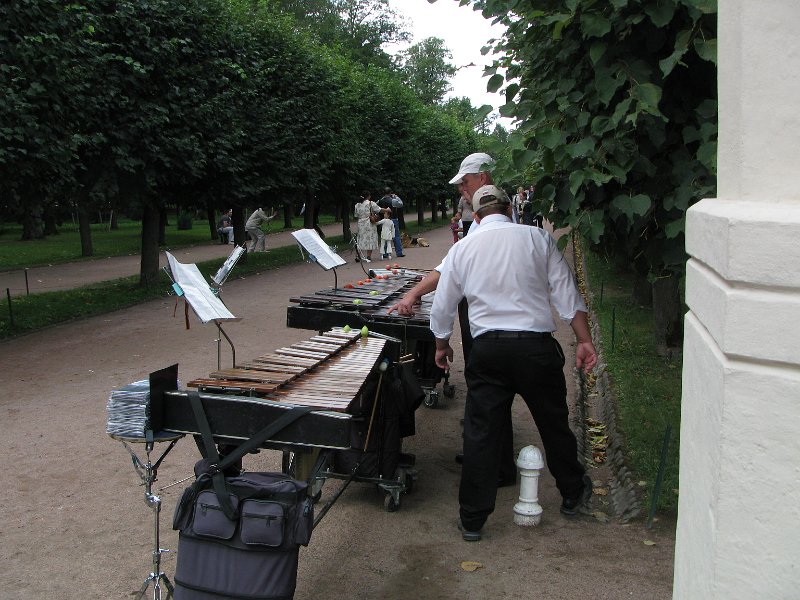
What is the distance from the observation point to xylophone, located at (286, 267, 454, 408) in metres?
6.29

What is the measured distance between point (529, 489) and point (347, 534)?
3.77 feet

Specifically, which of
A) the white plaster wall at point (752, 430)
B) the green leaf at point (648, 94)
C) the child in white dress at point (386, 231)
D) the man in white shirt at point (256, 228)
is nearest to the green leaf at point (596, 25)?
the green leaf at point (648, 94)

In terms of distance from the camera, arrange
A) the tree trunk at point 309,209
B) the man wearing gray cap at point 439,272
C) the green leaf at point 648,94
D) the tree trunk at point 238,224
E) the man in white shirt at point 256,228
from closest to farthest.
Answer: the green leaf at point 648,94
the man wearing gray cap at point 439,272
the tree trunk at point 238,224
the man in white shirt at point 256,228
the tree trunk at point 309,209

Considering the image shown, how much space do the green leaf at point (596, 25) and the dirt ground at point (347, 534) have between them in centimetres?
283

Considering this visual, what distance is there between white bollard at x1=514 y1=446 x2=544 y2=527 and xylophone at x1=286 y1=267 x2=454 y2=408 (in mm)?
1337

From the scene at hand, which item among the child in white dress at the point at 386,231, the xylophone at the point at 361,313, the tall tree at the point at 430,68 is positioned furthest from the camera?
the tall tree at the point at 430,68

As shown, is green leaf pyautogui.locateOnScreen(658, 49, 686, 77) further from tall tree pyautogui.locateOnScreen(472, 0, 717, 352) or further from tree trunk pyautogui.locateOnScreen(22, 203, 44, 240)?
tree trunk pyautogui.locateOnScreen(22, 203, 44, 240)

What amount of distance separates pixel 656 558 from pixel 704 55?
8.84 feet

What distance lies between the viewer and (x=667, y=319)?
9.72 m

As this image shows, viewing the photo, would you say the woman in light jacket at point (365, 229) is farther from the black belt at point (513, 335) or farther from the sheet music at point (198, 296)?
the black belt at point (513, 335)

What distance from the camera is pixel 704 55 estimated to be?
3.91 metres

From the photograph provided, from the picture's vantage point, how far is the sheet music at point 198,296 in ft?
15.5

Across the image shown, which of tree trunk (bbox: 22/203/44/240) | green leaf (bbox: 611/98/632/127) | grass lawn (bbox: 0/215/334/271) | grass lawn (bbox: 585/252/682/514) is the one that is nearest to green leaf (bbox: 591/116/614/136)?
green leaf (bbox: 611/98/632/127)

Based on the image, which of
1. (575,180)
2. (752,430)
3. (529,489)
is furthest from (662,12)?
(529,489)
